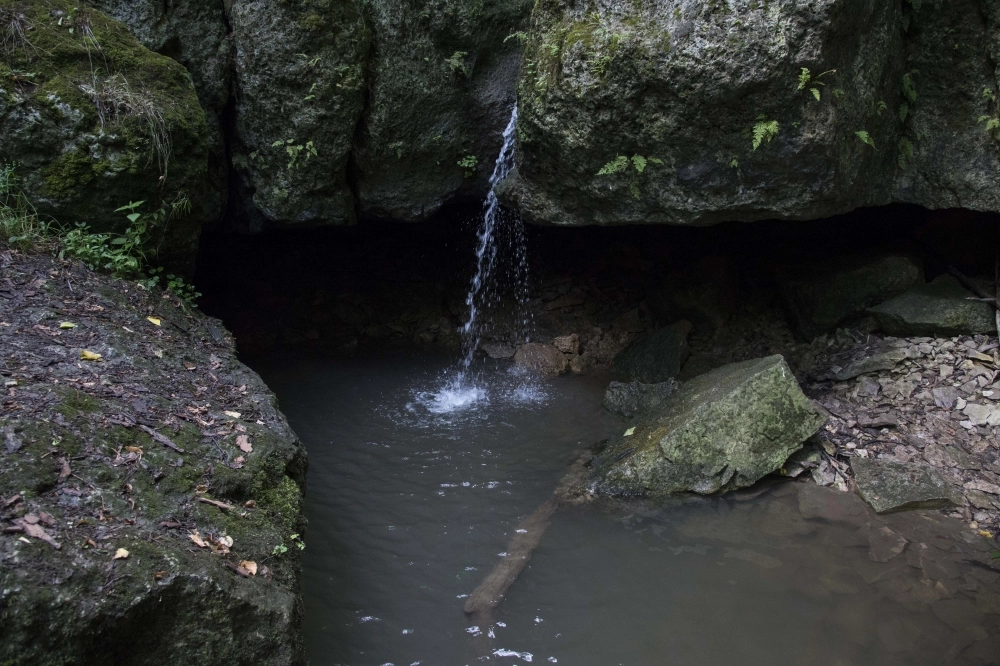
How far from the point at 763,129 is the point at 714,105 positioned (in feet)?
1.38

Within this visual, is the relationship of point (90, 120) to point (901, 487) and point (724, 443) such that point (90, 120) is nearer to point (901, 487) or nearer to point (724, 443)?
point (724, 443)

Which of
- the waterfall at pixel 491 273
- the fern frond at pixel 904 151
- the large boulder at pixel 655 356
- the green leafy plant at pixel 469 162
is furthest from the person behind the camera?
the waterfall at pixel 491 273

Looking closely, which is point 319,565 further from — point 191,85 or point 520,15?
point 520,15

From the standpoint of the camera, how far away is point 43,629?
2127 mm

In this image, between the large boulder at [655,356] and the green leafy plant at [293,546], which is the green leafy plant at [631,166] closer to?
the large boulder at [655,356]

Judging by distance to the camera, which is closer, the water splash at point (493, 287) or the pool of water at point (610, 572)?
the pool of water at point (610, 572)

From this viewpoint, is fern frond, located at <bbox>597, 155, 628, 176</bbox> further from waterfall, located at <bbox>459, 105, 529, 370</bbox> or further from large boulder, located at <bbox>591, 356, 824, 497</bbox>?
waterfall, located at <bbox>459, 105, 529, 370</bbox>

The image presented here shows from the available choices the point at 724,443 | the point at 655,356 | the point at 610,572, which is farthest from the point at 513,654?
the point at 655,356

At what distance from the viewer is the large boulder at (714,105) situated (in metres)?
4.67

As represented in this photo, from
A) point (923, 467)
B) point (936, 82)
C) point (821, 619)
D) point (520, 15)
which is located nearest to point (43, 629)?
point (821, 619)

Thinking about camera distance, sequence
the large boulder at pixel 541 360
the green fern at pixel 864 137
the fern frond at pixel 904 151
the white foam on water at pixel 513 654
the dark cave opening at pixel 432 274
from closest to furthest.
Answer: the white foam on water at pixel 513 654 < the green fern at pixel 864 137 < the fern frond at pixel 904 151 < the large boulder at pixel 541 360 < the dark cave opening at pixel 432 274

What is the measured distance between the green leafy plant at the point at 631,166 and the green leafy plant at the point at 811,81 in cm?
121

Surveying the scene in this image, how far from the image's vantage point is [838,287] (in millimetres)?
6820

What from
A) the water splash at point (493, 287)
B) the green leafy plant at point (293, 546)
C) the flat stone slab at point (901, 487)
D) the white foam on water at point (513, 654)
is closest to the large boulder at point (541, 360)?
the water splash at point (493, 287)
